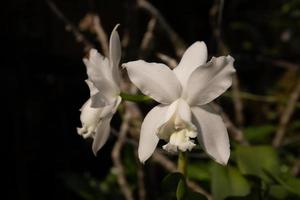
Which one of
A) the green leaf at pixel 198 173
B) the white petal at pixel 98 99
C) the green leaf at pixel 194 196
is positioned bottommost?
the green leaf at pixel 198 173

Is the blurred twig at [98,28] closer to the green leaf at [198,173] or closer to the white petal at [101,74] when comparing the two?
the green leaf at [198,173]

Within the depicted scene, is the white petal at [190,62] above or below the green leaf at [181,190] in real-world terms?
above

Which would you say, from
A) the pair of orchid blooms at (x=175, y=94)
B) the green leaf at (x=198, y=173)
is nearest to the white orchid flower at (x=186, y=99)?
the pair of orchid blooms at (x=175, y=94)

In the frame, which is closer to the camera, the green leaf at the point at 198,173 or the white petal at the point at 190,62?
the white petal at the point at 190,62

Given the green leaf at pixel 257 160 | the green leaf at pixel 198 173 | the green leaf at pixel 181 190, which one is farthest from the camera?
the green leaf at pixel 198 173

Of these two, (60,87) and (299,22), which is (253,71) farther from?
(60,87)

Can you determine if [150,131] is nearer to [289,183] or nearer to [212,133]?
[212,133]
